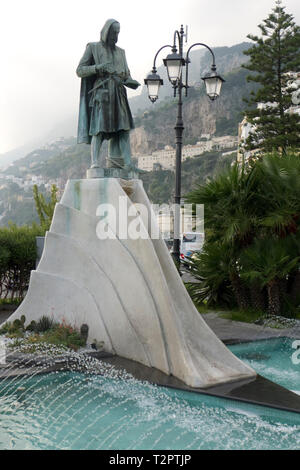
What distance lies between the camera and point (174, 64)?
380 inches

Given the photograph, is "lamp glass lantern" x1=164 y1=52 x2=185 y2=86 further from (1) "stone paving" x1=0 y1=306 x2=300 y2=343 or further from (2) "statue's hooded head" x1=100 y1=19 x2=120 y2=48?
(1) "stone paving" x1=0 y1=306 x2=300 y2=343

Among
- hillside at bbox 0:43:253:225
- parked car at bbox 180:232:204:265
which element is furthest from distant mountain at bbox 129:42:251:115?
parked car at bbox 180:232:204:265

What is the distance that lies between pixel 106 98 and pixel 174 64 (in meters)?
3.82

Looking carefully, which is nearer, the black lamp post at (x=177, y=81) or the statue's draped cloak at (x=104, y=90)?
the statue's draped cloak at (x=104, y=90)

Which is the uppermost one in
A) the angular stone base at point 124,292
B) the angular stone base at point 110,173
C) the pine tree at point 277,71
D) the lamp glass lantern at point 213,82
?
the pine tree at point 277,71

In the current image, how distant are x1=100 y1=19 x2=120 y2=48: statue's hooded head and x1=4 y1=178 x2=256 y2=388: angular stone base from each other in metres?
1.83

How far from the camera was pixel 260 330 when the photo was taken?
7684 millimetres

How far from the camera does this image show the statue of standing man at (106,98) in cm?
638

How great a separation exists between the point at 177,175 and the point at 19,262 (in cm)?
379

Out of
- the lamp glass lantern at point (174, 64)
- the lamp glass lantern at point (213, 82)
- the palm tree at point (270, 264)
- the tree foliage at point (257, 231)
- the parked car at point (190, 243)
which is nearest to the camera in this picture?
the palm tree at point (270, 264)

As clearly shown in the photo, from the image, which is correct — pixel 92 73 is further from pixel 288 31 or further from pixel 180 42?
pixel 288 31

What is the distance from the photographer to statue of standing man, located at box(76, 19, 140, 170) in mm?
6379

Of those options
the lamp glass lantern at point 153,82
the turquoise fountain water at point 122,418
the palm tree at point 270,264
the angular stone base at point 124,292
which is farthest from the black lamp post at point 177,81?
the turquoise fountain water at point 122,418

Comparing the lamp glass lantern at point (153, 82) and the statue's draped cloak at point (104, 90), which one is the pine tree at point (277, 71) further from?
the statue's draped cloak at point (104, 90)
